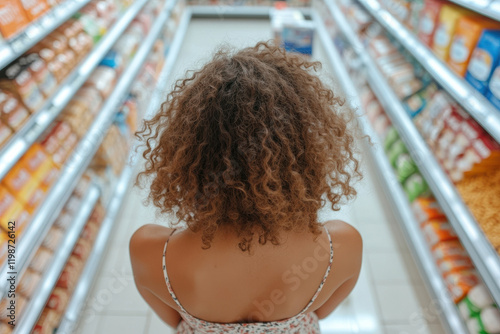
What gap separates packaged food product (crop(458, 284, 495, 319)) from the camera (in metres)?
1.56

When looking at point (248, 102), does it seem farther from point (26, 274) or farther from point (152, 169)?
point (26, 274)

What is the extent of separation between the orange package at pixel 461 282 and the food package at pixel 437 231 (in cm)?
19

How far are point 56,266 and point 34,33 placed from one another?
3.36 feet

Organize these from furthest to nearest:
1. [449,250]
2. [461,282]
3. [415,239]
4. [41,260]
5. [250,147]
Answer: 1. [415,239]
2. [449,250]
3. [461,282]
4. [41,260]
5. [250,147]

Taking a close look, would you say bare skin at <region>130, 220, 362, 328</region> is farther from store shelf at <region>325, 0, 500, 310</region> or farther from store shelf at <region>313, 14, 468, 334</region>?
store shelf at <region>325, 0, 500, 310</region>

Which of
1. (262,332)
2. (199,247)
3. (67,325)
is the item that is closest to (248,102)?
(199,247)

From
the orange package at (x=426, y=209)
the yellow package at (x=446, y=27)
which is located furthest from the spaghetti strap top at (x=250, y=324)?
the yellow package at (x=446, y=27)

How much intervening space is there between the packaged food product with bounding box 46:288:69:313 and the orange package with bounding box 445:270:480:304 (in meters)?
1.91

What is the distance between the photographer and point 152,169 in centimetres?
102

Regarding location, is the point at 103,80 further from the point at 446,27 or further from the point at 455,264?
the point at 455,264

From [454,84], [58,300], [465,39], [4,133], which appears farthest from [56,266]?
[465,39]

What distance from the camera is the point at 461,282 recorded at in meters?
1.70

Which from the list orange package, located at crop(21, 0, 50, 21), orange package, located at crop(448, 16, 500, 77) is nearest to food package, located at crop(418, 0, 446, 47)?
orange package, located at crop(448, 16, 500, 77)

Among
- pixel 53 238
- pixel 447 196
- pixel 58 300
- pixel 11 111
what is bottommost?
pixel 58 300
